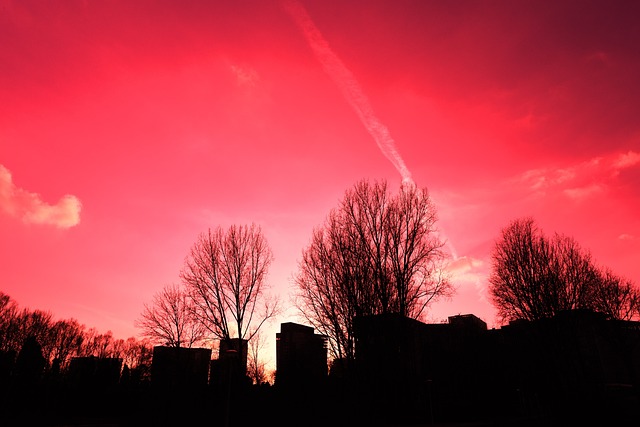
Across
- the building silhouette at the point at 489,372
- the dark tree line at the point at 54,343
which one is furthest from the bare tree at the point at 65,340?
the building silhouette at the point at 489,372

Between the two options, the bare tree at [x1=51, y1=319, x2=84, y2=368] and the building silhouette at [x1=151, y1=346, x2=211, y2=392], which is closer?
the building silhouette at [x1=151, y1=346, x2=211, y2=392]

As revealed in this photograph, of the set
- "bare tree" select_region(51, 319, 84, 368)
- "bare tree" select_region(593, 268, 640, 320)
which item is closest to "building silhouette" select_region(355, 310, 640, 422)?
"bare tree" select_region(593, 268, 640, 320)

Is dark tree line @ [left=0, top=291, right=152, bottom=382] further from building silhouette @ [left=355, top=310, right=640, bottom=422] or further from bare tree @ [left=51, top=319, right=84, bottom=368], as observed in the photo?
building silhouette @ [left=355, top=310, right=640, bottom=422]

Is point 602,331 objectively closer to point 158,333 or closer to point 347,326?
point 347,326

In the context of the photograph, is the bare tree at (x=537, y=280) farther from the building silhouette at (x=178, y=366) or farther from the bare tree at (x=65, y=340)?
the bare tree at (x=65, y=340)

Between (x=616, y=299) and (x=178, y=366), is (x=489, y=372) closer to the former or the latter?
(x=616, y=299)

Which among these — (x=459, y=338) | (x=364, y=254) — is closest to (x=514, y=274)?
(x=364, y=254)

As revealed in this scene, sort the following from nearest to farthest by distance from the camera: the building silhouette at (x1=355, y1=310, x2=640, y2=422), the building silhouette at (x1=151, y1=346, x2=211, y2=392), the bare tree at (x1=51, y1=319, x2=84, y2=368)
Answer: the building silhouette at (x1=355, y1=310, x2=640, y2=422), the building silhouette at (x1=151, y1=346, x2=211, y2=392), the bare tree at (x1=51, y1=319, x2=84, y2=368)

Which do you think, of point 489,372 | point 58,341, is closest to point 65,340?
point 58,341

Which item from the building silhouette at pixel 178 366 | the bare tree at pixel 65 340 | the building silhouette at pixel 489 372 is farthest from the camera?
the bare tree at pixel 65 340

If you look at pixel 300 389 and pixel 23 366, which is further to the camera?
pixel 23 366

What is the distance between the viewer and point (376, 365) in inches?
1127

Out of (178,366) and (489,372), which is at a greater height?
(178,366)

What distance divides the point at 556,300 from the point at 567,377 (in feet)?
24.8
